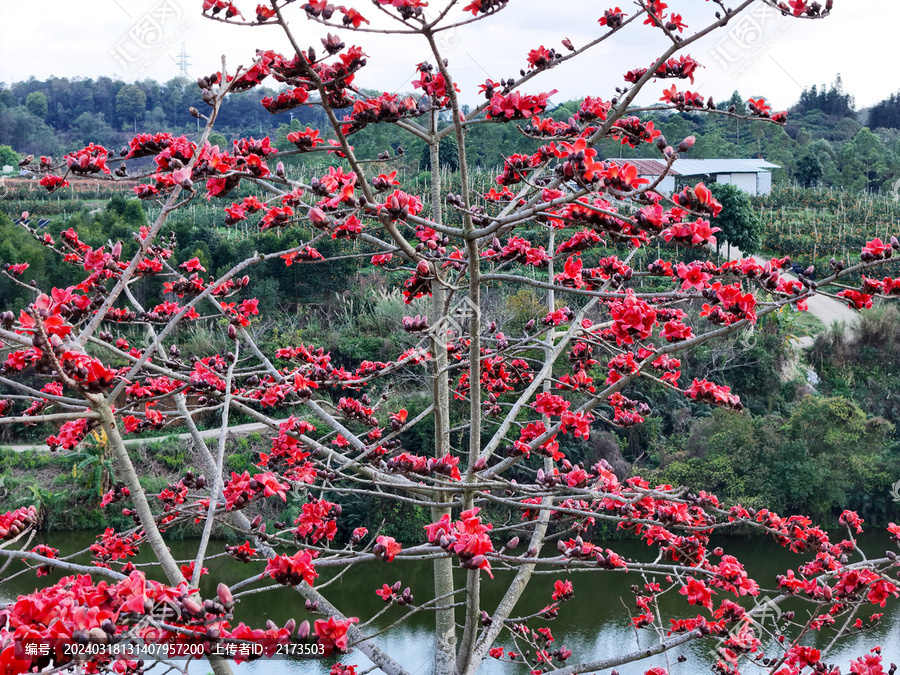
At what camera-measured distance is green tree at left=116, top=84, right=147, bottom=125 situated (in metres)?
24.4

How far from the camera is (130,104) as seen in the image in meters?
24.4

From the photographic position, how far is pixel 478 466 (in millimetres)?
1855

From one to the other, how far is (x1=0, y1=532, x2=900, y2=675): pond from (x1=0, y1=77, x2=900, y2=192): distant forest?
11.7 m

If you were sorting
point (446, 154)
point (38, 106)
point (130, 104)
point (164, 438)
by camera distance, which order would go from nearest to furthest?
point (164, 438) → point (446, 154) → point (130, 104) → point (38, 106)

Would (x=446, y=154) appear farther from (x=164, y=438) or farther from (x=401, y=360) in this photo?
(x=401, y=360)

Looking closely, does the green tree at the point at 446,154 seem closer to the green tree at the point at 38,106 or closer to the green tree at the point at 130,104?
the green tree at the point at 130,104

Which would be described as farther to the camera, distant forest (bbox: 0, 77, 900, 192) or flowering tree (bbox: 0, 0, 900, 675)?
distant forest (bbox: 0, 77, 900, 192)

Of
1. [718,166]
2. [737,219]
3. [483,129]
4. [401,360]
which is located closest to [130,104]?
[483,129]

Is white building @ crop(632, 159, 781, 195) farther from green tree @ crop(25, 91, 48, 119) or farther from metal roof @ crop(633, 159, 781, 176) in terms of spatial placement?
green tree @ crop(25, 91, 48, 119)

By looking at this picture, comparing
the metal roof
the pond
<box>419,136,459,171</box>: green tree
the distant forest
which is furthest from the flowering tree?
the metal roof

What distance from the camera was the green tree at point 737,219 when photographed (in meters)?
11.6

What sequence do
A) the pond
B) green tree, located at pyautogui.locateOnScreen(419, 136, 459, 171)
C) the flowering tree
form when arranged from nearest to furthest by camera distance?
the flowering tree → the pond → green tree, located at pyautogui.locateOnScreen(419, 136, 459, 171)

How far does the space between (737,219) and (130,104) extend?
21.3 meters

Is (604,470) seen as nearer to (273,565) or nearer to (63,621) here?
(273,565)
